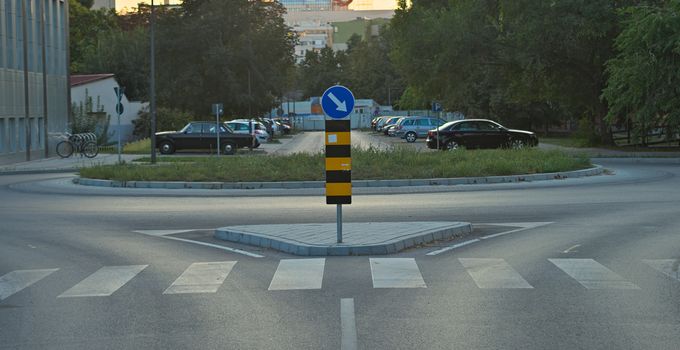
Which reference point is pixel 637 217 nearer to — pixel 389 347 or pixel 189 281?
pixel 189 281

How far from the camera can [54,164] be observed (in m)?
39.0

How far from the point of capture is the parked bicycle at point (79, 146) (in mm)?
43312

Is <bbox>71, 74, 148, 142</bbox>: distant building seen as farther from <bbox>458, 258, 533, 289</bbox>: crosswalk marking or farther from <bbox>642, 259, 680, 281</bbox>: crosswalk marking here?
<bbox>642, 259, 680, 281</bbox>: crosswalk marking

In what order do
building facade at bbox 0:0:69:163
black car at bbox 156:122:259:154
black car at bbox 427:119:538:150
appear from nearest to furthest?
1. building facade at bbox 0:0:69:163
2. black car at bbox 427:119:538:150
3. black car at bbox 156:122:259:154

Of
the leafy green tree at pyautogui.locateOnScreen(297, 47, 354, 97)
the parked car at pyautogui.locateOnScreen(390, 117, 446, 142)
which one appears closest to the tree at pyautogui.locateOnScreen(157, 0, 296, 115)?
the parked car at pyautogui.locateOnScreen(390, 117, 446, 142)

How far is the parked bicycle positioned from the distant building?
11.1 meters

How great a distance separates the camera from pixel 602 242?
44.1ft

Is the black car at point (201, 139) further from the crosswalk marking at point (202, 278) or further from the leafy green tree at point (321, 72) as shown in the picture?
the leafy green tree at point (321, 72)

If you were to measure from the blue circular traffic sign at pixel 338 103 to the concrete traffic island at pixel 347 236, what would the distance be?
1.68 metres

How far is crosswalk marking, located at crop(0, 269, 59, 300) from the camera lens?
33.3 ft

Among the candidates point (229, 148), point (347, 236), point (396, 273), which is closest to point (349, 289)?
point (396, 273)

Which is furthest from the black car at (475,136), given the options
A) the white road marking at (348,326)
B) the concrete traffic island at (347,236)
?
the white road marking at (348,326)

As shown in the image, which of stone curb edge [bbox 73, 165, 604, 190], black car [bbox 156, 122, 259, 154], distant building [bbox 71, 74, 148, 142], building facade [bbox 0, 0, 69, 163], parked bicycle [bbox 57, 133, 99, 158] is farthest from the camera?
distant building [bbox 71, 74, 148, 142]

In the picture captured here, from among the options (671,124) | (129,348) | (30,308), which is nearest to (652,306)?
(129,348)
